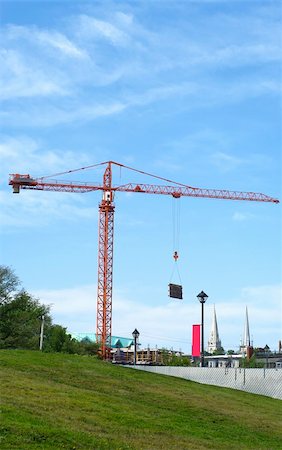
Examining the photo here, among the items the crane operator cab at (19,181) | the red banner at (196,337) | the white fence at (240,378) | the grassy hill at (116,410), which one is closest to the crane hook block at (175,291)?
the red banner at (196,337)

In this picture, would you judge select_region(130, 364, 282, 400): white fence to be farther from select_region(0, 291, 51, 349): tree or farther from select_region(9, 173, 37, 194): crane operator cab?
select_region(9, 173, 37, 194): crane operator cab

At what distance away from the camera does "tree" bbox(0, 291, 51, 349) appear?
75.4m

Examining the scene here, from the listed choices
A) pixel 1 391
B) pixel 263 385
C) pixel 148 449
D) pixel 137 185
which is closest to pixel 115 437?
pixel 148 449

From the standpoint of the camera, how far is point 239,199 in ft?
418

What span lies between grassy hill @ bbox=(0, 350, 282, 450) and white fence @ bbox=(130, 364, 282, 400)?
219 cm

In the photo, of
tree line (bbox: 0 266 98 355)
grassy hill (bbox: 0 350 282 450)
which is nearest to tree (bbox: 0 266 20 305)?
tree line (bbox: 0 266 98 355)

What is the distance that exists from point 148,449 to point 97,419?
3784 mm

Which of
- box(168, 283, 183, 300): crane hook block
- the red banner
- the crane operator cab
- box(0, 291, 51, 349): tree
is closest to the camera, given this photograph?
the red banner

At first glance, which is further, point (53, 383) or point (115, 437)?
point (53, 383)

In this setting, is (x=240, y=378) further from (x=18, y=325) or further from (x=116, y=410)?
(x=18, y=325)

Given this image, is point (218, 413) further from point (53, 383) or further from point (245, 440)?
point (53, 383)

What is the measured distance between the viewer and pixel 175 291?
6800cm

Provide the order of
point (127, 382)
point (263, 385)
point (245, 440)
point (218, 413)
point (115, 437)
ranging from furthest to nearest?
point (263, 385)
point (127, 382)
point (218, 413)
point (245, 440)
point (115, 437)

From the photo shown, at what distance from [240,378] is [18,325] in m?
40.6
